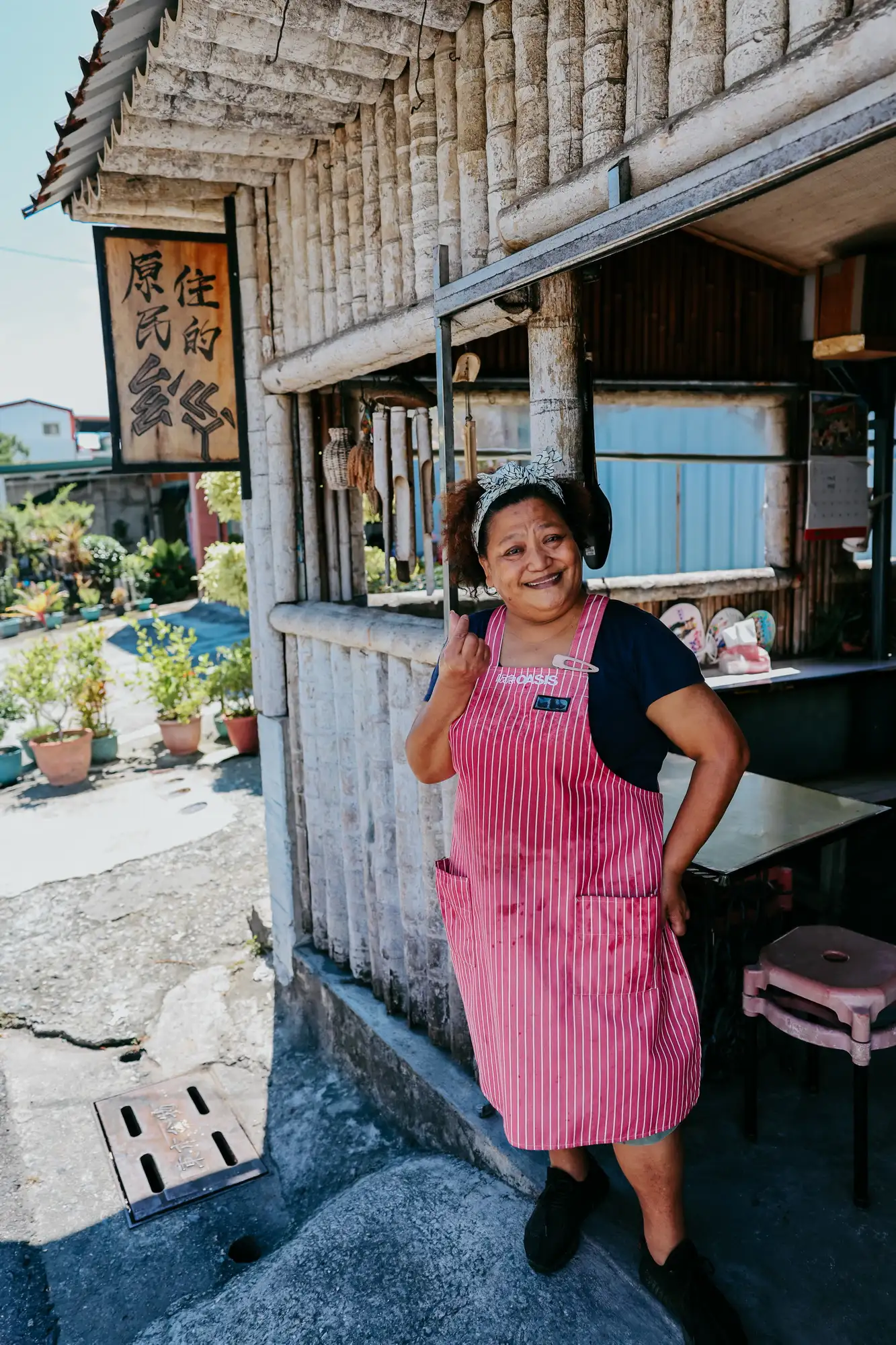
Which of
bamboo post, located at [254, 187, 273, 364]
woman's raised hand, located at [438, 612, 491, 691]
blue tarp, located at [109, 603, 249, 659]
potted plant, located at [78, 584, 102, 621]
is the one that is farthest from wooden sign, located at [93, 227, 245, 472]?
potted plant, located at [78, 584, 102, 621]

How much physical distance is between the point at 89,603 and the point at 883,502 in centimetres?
2192

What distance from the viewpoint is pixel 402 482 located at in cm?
493

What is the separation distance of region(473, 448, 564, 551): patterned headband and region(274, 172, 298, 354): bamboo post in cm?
251

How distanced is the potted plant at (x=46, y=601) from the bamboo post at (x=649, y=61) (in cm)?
1924

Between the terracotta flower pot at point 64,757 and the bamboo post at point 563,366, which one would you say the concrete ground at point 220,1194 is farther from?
the bamboo post at point 563,366

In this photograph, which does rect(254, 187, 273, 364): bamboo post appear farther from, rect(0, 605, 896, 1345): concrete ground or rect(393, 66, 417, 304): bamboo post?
rect(0, 605, 896, 1345): concrete ground

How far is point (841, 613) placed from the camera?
6539 millimetres

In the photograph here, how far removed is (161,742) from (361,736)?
7.85 metres

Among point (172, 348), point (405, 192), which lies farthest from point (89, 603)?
point (405, 192)

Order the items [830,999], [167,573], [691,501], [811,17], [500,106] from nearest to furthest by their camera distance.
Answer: [811,17], [830,999], [500,106], [691,501], [167,573]

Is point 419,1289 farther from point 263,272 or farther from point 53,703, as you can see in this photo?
point 53,703

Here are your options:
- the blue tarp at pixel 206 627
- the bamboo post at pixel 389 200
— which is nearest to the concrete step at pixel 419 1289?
the bamboo post at pixel 389 200

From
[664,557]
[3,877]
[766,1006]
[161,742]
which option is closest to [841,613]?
[664,557]

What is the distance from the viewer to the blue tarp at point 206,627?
1961 centimetres
